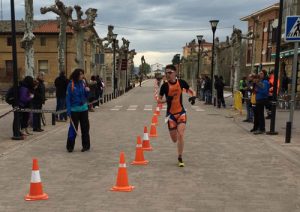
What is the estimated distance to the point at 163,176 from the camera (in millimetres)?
6609

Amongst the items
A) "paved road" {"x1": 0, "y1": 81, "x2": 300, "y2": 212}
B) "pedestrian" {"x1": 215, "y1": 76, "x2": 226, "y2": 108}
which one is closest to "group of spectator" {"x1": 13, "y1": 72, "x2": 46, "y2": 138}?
"paved road" {"x1": 0, "y1": 81, "x2": 300, "y2": 212}

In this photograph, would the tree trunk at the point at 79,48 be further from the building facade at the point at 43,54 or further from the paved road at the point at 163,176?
the building facade at the point at 43,54

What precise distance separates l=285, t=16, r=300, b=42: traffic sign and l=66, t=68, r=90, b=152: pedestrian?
5429 millimetres

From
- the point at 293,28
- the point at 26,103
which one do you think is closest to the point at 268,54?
the point at 293,28

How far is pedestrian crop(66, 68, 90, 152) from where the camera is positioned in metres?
8.78

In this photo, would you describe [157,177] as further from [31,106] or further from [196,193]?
[31,106]

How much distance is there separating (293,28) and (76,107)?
592 cm

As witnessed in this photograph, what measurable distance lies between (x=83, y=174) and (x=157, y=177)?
4.37ft

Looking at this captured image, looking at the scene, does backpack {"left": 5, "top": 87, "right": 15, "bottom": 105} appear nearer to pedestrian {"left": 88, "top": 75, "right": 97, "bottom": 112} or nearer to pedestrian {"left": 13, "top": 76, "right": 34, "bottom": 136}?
pedestrian {"left": 13, "top": 76, "right": 34, "bottom": 136}

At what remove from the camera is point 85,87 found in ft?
29.7

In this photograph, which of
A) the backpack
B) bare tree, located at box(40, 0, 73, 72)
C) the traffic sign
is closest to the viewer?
the traffic sign

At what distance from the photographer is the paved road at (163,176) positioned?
5.18m

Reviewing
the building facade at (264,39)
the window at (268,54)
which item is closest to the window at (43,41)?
the building facade at (264,39)

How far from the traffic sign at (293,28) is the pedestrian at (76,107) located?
5429mm
